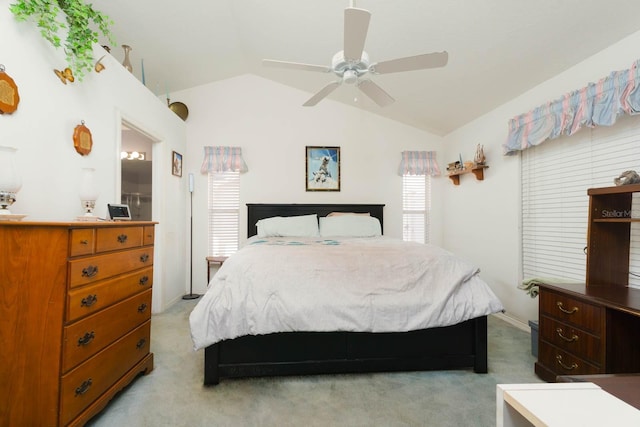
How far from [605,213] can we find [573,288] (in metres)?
0.55

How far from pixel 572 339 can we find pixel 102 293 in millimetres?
2777

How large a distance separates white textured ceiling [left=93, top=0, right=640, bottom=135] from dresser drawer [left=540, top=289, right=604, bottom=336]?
1.83m

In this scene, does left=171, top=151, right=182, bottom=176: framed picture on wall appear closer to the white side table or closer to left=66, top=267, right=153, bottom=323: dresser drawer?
left=66, top=267, right=153, bottom=323: dresser drawer

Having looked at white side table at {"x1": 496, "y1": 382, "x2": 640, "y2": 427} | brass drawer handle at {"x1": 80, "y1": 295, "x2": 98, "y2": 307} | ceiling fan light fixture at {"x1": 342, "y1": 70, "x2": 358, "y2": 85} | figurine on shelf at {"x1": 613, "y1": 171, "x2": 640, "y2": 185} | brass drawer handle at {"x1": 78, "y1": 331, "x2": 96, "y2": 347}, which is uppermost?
ceiling fan light fixture at {"x1": 342, "y1": 70, "x2": 358, "y2": 85}

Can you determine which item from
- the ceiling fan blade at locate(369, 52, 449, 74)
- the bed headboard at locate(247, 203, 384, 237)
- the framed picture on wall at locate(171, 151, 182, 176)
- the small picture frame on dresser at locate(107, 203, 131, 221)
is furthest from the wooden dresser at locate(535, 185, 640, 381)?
the framed picture on wall at locate(171, 151, 182, 176)

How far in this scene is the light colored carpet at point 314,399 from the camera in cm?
163

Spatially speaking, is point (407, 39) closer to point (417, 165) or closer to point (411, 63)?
point (411, 63)

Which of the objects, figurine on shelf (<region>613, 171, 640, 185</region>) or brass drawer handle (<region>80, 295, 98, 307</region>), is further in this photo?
figurine on shelf (<region>613, 171, 640, 185</region>)

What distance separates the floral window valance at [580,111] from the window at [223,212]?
3.46 meters

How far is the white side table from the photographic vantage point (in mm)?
565

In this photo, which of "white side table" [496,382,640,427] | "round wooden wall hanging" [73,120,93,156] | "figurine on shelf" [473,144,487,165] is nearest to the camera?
"white side table" [496,382,640,427]

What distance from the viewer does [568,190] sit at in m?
2.52

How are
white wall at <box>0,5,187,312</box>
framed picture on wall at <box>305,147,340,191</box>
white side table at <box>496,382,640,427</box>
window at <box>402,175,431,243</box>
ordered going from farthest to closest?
window at <box>402,175,431,243</box> → framed picture on wall at <box>305,147,340,191</box> → white wall at <box>0,5,187,312</box> → white side table at <box>496,382,640,427</box>

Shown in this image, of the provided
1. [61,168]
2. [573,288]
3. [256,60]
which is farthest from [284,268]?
[256,60]
